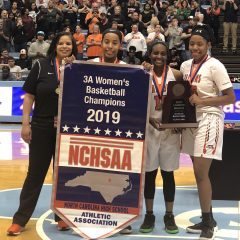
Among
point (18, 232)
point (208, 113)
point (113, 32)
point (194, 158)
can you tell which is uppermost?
point (113, 32)

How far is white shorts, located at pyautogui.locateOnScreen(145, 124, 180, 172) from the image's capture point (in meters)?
5.48

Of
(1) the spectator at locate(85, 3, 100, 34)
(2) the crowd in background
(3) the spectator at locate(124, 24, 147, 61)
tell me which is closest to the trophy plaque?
(2) the crowd in background

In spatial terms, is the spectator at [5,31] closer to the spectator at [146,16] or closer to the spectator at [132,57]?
the spectator at [132,57]

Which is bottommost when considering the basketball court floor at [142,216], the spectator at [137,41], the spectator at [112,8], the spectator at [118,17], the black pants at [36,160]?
the basketball court floor at [142,216]

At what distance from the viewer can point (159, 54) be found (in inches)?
213

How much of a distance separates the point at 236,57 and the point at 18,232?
14.1 meters

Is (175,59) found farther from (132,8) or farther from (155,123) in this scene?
(155,123)

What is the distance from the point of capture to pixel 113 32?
540cm

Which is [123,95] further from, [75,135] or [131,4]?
[131,4]

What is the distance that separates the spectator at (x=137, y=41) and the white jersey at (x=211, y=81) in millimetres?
A: 10811

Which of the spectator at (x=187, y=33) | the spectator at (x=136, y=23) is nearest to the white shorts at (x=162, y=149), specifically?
the spectator at (x=187, y=33)

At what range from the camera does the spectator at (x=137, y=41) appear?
16.2 meters

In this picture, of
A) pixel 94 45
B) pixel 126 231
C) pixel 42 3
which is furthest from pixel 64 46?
pixel 42 3

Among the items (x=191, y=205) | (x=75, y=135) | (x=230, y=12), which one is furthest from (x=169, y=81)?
(x=230, y=12)
